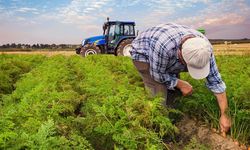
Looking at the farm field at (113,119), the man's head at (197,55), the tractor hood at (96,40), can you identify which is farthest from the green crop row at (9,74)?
the tractor hood at (96,40)

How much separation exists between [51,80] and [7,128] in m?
4.35

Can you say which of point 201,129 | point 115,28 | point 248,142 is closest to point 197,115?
point 201,129

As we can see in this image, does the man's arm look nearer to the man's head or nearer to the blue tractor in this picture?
the man's head

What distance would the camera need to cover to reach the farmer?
4.92m

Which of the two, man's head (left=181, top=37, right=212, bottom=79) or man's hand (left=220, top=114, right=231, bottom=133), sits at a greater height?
man's head (left=181, top=37, right=212, bottom=79)

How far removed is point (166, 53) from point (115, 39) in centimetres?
1770

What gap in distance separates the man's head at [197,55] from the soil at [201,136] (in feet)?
2.97

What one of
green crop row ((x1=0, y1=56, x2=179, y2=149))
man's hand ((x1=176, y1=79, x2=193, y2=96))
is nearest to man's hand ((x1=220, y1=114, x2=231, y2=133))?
man's hand ((x1=176, y1=79, x2=193, y2=96))

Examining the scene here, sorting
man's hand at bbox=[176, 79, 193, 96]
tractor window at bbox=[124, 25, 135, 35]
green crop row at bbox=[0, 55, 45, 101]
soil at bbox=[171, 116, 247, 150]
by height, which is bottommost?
soil at bbox=[171, 116, 247, 150]

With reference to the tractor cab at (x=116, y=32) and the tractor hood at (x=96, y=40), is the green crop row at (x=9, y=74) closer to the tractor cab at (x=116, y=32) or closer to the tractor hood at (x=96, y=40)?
the tractor cab at (x=116, y=32)

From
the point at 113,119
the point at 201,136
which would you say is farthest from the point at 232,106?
the point at 113,119

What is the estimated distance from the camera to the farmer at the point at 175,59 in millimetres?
4918

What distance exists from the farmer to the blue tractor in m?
16.0

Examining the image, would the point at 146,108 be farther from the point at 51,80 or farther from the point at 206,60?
the point at 51,80
